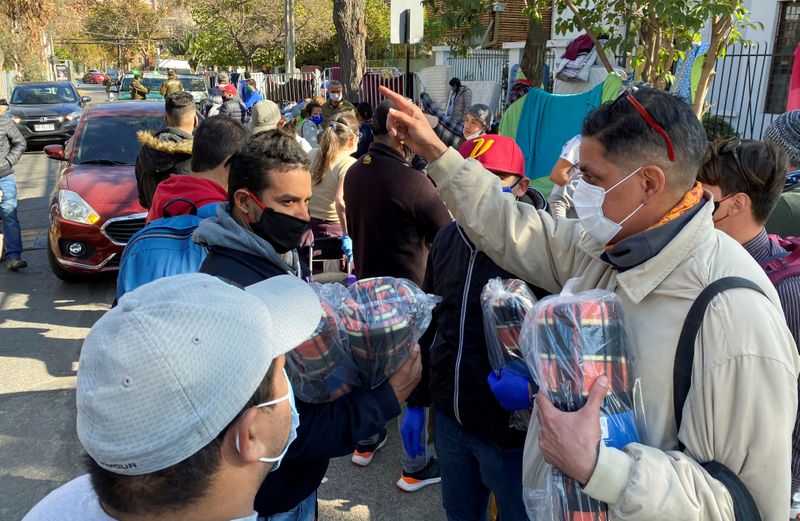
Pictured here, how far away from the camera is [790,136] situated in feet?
11.3

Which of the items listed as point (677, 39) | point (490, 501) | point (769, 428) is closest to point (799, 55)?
point (677, 39)

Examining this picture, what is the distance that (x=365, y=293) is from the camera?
189cm

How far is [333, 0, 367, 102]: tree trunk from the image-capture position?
12602 mm

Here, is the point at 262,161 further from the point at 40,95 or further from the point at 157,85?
the point at 157,85

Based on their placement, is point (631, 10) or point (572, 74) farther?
point (572, 74)

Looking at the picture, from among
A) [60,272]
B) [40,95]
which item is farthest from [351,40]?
[40,95]

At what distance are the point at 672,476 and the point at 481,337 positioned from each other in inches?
43.0

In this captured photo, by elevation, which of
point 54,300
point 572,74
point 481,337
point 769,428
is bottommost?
point 54,300

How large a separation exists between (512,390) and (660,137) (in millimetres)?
858

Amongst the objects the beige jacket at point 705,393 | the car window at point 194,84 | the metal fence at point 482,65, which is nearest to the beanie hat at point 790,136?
the beige jacket at point 705,393

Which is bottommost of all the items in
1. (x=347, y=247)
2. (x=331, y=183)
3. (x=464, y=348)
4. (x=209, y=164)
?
(x=347, y=247)

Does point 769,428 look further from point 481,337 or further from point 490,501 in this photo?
point 490,501

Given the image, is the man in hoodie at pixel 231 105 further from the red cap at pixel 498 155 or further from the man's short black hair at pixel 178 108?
the red cap at pixel 498 155

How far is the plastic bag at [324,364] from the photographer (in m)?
1.75
